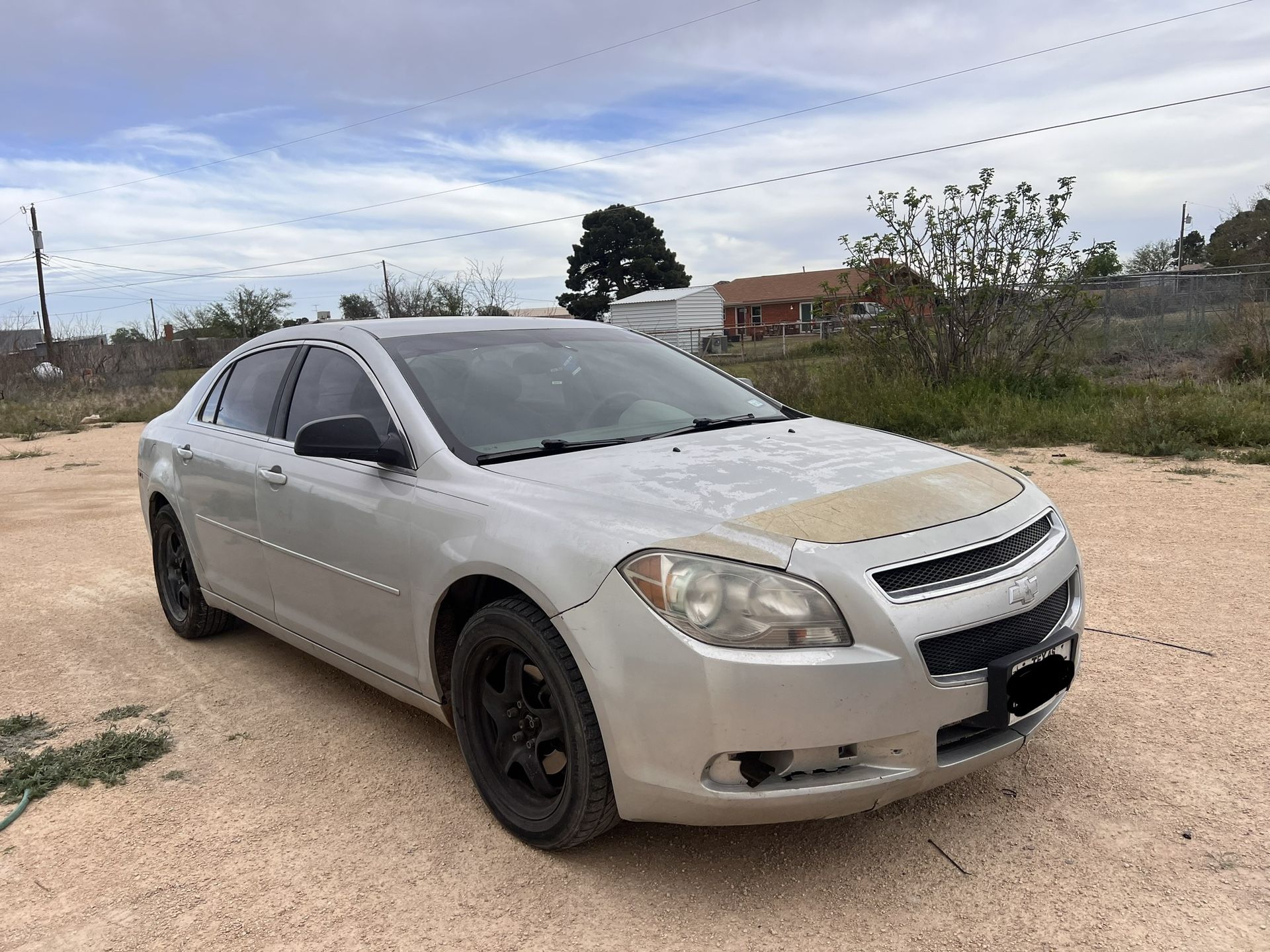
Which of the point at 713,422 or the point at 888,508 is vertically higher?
the point at 713,422

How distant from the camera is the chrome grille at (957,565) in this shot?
2354 millimetres

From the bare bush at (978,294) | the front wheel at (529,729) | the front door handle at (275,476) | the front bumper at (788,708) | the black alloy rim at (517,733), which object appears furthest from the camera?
the bare bush at (978,294)

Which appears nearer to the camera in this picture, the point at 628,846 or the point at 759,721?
the point at 759,721

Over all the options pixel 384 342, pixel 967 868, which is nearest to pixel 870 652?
pixel 967 868

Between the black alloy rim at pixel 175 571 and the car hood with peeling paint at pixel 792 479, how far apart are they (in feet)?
8.83

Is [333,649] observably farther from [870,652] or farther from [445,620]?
[870,652]

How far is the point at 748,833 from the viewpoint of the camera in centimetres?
287

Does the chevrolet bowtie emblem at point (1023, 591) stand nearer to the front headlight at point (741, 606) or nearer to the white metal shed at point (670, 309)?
the front headlight at point (741, 606)

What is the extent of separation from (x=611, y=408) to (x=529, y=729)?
1305mm

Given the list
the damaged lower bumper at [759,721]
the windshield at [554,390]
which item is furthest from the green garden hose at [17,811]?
the damaged lower bumper at [759,721]

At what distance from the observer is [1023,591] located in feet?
8.32

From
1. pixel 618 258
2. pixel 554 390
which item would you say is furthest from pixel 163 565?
Result: pixel 618 258

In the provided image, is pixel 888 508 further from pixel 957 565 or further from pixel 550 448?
pixel 550 448

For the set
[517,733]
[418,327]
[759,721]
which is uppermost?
[418,327]
